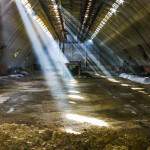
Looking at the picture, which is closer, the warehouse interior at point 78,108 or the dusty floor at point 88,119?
the warehouse interior at point 78,108

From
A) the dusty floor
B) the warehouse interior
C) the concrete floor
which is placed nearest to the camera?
the warehouse interior

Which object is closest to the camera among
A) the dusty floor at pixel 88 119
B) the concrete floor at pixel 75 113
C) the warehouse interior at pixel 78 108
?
the warehouse interior at pixel 78 108

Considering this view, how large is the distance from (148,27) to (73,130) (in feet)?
57.8

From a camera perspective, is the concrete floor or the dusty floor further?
the concrete floor

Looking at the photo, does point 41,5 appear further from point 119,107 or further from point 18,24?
point 119,107

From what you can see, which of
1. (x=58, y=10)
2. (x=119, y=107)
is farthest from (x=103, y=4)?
(x=119, y=107)

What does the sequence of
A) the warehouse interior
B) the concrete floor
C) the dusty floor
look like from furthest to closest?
the concrete floor → the dusty floor → the warehouse interior

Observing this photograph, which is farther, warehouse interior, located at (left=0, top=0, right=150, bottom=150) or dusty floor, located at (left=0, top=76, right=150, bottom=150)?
dusty floor, located at (left=0, top=76, right=150, bottom=150)

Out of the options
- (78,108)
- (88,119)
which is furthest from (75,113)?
(88,119)

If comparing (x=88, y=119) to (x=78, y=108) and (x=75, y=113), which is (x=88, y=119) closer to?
(x=75, y=113)

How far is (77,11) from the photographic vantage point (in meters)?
30.0

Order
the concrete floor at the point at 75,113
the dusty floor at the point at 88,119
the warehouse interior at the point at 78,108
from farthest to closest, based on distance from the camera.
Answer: the concrete floor at the point at 75,113, the dusty floor at the point at 88,119, the warehouse interior at the point at 78,108

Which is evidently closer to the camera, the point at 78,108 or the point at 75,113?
the point at 75,113

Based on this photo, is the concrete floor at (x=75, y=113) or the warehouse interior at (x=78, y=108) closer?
the warehouse interior at (x=78, y=108)
